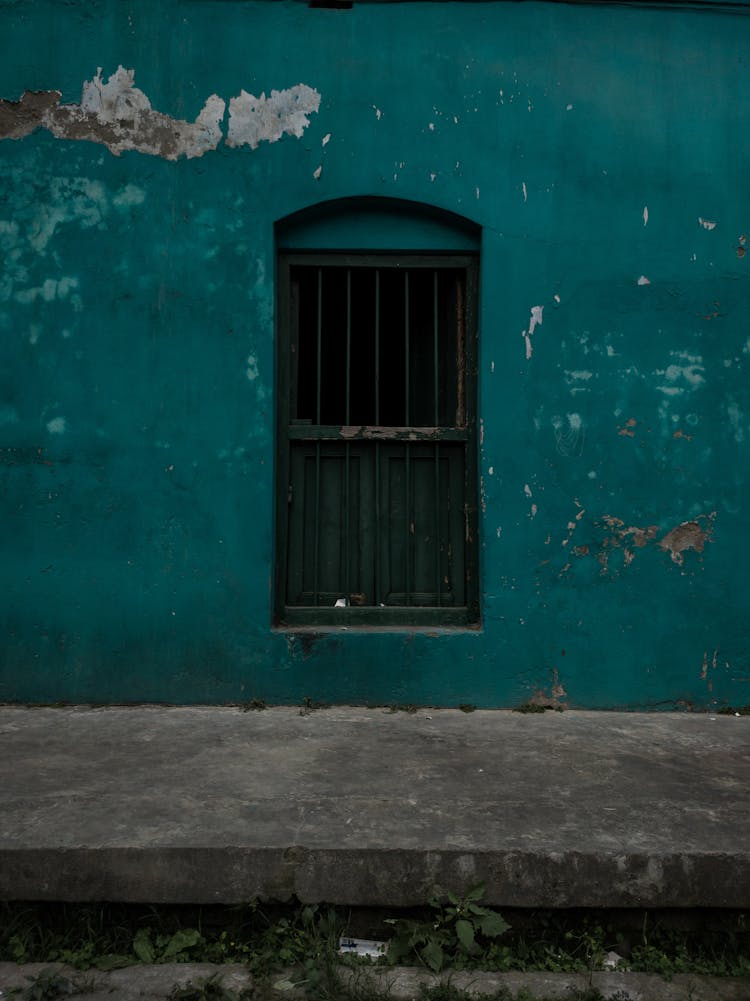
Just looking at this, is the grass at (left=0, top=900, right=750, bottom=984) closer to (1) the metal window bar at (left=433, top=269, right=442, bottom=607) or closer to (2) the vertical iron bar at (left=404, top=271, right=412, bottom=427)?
(1) the metal window bar at (left=433, top=269, right=442, bottom=607)

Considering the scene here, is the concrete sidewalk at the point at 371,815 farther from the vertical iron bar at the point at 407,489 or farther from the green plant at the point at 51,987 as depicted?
the vertical iron bar at the point at 407,489

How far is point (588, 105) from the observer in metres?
4.24

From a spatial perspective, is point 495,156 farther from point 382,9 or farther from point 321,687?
point 321,687

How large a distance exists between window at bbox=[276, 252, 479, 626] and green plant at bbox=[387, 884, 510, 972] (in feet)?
6.62

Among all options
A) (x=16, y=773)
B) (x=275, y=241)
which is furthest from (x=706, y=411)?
(x=16, y=773)

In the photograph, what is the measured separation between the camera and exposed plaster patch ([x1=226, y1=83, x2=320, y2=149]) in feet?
13.7

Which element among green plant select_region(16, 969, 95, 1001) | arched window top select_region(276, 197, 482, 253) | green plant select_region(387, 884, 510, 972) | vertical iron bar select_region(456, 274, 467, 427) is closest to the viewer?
green plant select_region(16, 969, 95, 1001)

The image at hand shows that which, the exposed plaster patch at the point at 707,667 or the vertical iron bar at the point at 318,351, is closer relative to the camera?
the exposed plaster patch at the point at 707,667

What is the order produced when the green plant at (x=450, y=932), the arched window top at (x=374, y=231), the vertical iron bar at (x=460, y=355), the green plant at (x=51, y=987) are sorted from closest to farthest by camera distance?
the green plant at (x=51, y=987) < the green plant at (x=450, y=932) < the arched window top at (x=374, y=231) < the vertical iron bar at (x=460, y=355)

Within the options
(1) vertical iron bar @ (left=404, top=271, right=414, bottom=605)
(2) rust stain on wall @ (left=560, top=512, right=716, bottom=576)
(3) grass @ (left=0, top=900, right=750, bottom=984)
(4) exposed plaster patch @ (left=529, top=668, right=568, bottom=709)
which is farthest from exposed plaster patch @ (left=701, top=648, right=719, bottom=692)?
(3) grass @ (left=0, top=900, right=750, bottom=984)

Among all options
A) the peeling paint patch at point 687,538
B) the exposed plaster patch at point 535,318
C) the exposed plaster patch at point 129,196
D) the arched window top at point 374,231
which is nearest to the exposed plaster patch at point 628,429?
the peeling paint patch at point 687,538

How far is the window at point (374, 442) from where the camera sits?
4328 mm

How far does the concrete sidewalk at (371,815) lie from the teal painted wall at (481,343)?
54 cm

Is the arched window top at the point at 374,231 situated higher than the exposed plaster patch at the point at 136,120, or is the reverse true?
the exposed plaster patch at the point at 136,120
